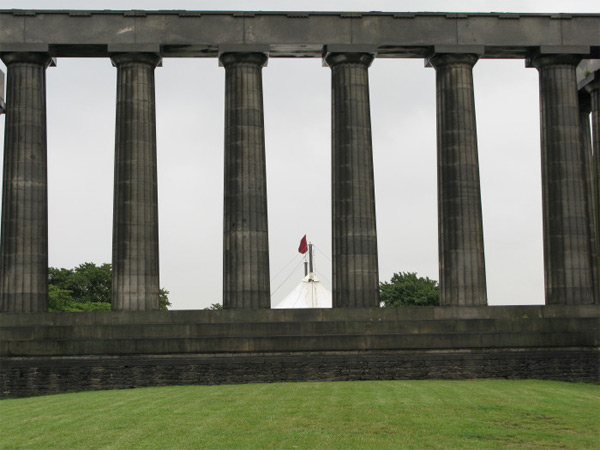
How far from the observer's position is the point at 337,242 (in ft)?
214

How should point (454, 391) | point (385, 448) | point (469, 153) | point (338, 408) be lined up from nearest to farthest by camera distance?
point (385, 448) < point (338, 408) < point (454, 391) < point (469, 153)

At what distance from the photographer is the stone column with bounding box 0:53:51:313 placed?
63250 millimetres

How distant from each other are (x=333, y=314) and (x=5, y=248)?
22.8 meters

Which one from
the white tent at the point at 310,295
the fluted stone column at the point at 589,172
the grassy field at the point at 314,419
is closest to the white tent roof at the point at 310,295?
the white tent at the point at 310,295

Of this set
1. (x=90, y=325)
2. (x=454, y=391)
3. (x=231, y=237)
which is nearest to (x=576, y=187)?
(x=231, y=237)

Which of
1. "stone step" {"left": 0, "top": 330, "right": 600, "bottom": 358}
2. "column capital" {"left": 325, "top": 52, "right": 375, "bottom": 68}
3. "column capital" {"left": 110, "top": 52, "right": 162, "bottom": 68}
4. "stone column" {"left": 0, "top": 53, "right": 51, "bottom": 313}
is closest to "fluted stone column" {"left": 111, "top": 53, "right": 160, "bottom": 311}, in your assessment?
"column capital" {"left": 110, "top": 52, "right": 162, "bottom": 68}

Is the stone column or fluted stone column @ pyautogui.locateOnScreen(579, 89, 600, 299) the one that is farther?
fluted stone column @ pyautogui.locateOnScreen(579, 89, 600, 299)

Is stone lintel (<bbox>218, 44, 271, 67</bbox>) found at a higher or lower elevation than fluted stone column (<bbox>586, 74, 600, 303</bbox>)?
higher

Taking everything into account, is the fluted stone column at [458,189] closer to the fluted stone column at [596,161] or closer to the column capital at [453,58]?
the column capital at [453,58]

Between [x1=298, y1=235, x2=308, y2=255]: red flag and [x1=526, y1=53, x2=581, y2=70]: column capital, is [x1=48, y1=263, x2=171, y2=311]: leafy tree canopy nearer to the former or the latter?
[x1=298, y1=235, x2=308, y2=255]: red flag

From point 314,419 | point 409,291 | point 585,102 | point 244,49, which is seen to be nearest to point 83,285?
point 409,291

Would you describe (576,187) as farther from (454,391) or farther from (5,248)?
(5,248)

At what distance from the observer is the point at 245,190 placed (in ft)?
213

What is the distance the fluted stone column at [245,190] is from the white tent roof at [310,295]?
A: 70.4 metres
